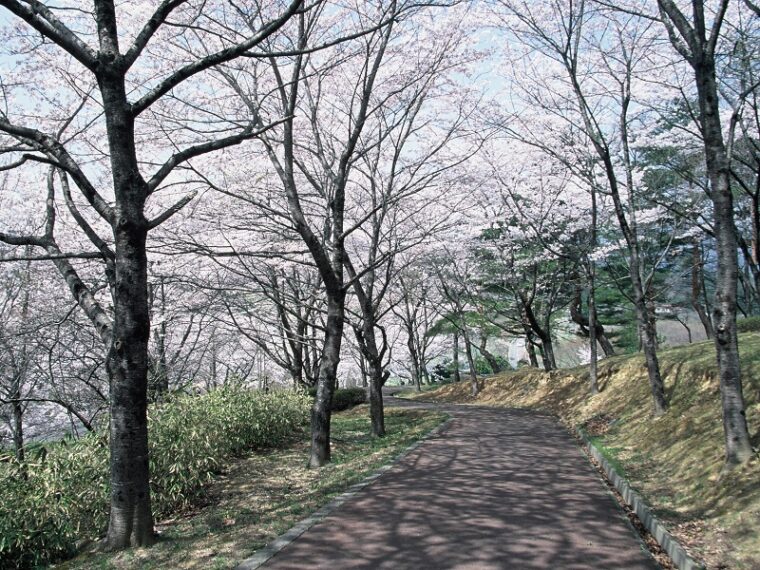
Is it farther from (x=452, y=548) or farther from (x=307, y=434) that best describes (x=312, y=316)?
(x=452, y=548)

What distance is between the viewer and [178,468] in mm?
7508

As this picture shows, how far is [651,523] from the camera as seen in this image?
5535 millimetres

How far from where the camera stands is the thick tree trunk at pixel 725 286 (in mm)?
5984

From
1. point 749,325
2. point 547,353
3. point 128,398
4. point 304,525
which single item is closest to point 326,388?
point 304,525

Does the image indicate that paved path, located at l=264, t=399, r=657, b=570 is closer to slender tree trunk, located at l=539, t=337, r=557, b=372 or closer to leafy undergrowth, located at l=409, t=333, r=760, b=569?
leafy undergrowth, located at l=409, t=333, r=760, b=569

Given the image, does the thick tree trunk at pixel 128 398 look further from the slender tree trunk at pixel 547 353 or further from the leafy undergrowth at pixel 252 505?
the slender tree trunk at pixel 547 353

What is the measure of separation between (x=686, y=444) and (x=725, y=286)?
9.18 ft

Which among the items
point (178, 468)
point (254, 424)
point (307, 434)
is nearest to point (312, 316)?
point (307, 434)

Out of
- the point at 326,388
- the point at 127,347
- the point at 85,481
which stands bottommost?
the point at 85,481

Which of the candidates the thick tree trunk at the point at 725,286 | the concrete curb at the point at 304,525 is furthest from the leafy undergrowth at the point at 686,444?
the concrete curb at the point at 304,525

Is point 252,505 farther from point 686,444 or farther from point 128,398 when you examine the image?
point 686,444

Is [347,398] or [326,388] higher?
[326,388]

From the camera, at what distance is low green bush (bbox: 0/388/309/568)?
638 centimetres

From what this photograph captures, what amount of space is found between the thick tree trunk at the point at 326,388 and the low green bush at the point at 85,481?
5.08 ft
